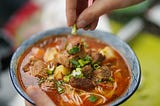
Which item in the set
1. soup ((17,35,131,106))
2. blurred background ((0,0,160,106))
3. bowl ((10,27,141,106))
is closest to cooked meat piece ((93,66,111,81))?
soup ((17,35,131,106))

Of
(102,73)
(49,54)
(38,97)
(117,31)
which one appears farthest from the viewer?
(117,31)

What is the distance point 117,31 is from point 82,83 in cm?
140

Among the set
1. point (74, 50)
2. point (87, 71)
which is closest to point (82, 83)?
point (87, 71)

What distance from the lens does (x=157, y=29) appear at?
2854 mm

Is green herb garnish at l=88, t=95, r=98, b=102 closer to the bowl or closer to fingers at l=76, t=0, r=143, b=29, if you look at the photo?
the bowl

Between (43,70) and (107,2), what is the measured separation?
40 centimetres

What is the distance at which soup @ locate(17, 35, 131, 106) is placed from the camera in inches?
60.7

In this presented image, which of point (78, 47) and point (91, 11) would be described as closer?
point (91, 11)

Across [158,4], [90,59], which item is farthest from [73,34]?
[158,4]

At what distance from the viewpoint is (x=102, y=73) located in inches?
61.4

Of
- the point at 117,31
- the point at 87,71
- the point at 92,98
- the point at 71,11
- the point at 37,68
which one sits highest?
the point at 117,31

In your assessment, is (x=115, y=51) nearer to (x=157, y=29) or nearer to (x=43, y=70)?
(x=43, y=70)

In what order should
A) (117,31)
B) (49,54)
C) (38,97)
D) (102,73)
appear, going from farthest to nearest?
(117,31), (49,54), (102,73), (38,97)

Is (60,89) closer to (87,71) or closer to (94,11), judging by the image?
(87,71)
